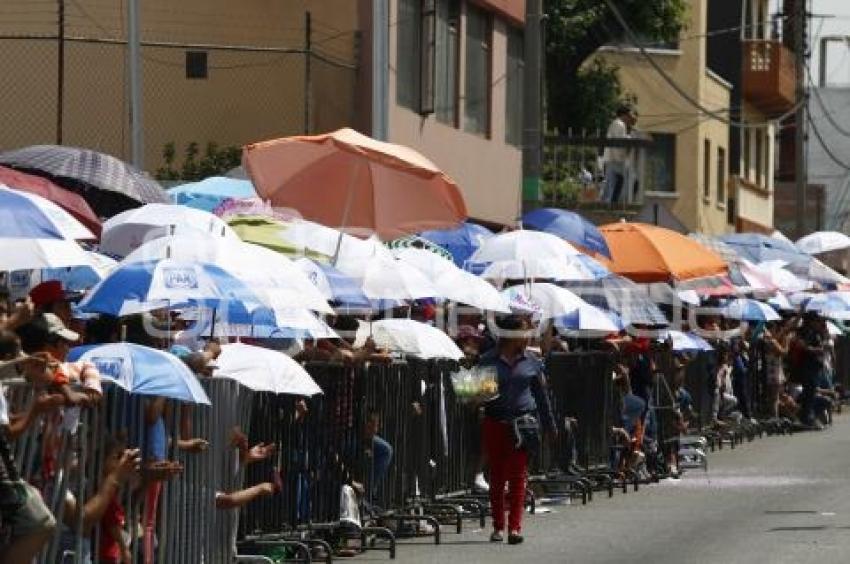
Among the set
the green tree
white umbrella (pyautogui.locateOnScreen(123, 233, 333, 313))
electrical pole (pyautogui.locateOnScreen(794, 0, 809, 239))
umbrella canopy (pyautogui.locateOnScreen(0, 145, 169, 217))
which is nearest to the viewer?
white umbrella (pyautogui.locateOnScreen(123, 233, 333, 313))

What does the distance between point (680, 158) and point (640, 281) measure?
2887 centimetres

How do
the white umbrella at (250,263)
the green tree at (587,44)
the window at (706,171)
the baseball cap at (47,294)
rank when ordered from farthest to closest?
the window at (706,171) → the green tree at (587,44) → the white umbrella at (250,263) → the baseball cap at (47,294)

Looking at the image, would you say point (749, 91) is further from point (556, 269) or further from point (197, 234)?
point (197, 234)

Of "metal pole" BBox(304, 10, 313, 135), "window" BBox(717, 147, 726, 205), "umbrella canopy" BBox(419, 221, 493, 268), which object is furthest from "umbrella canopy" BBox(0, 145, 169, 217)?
"window" BBox(717, 147, 726, 205)

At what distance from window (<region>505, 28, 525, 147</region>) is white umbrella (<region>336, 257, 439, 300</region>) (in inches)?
708

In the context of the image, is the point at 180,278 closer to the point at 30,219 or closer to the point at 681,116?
the point at 30,219

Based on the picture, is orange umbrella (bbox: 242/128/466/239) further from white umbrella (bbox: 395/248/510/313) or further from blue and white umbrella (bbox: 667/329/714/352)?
blue and white umbrella (bbox: 667/329/714/352)

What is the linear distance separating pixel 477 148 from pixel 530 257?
42.7ft

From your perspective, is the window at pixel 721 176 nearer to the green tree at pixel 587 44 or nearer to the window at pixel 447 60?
the green tree at pixel 587 44

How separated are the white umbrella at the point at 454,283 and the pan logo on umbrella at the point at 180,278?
19.5 feet

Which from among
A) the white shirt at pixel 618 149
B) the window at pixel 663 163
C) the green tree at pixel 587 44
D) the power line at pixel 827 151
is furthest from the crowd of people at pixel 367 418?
the power line at pixel 827 151

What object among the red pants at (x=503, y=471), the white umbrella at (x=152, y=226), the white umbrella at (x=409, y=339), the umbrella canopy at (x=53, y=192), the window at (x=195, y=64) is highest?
the window at (x=195, y=64)

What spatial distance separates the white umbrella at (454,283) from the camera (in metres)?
21.1

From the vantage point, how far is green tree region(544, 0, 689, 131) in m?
51.1
